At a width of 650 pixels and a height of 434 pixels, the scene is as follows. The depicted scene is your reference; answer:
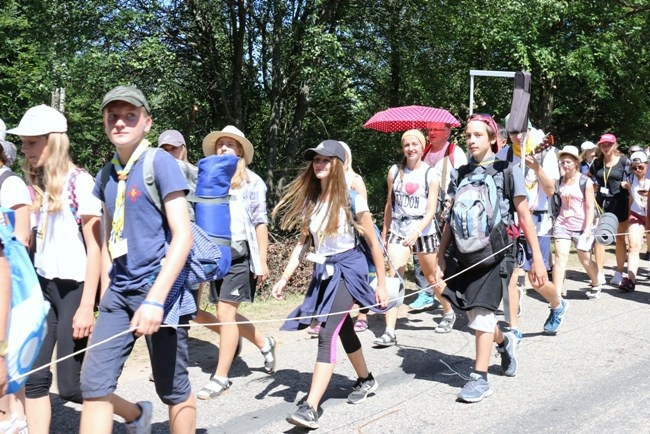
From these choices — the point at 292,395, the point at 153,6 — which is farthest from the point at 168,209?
the point at 153,6

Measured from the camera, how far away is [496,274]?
193 inches

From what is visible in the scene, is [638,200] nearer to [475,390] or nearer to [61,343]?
[475,390]

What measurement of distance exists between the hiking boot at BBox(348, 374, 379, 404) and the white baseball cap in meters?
2.54

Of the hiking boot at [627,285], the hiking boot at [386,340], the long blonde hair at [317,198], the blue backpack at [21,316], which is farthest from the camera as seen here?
the hiking boot at [627,285]

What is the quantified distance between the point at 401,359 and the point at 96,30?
345 inches

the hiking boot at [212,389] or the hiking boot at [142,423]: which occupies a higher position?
the hiking boot at [142,423]

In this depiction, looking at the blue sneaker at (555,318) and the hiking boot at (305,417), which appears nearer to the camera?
the hiking boot at (305,417)

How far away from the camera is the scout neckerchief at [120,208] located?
3.18 meters

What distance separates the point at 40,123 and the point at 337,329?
2121 mm

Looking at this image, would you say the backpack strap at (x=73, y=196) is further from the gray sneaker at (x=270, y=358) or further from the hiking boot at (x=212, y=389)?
the gray sneaker at (x=270, y=358)

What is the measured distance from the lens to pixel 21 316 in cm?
277

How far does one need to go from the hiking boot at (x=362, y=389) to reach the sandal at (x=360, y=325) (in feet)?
6.17

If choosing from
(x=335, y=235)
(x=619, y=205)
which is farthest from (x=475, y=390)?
(x=619, y=205)

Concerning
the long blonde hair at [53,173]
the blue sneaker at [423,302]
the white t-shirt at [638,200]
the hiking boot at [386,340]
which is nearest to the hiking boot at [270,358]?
the hiking boot at [386,340]
